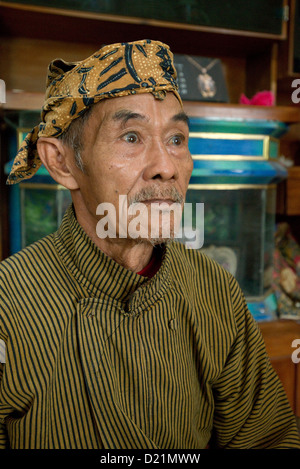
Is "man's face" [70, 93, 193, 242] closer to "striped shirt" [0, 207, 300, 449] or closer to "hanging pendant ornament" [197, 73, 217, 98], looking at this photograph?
"striped shirt" [0, 207, 300, 449]

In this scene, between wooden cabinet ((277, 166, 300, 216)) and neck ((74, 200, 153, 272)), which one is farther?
wooden cabinet ((277, 166, 300, 216))

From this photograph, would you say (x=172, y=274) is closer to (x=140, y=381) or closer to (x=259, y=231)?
(x=140, y=381)

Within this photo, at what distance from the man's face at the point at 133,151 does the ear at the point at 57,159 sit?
0.25 feet

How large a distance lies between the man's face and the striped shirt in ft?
0.42

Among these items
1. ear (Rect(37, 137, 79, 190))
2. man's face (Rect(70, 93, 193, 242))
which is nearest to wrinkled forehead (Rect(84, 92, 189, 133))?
man's face (Rect(70, 93, 193, 242))

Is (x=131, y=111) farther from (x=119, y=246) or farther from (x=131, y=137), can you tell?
(x=119, y=246)

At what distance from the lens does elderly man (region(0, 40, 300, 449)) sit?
77 centimetres

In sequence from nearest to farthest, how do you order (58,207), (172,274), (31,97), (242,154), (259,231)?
(172,274) → (31,97) → (58,207) → (242,154) → (259,231)

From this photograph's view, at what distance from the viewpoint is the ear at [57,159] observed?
920 millimetres

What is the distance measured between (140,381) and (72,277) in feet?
0.79

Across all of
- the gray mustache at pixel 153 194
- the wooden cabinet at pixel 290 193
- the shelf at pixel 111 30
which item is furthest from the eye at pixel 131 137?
the wooden cabinet at pixel 290 193

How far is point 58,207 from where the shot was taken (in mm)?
1877
